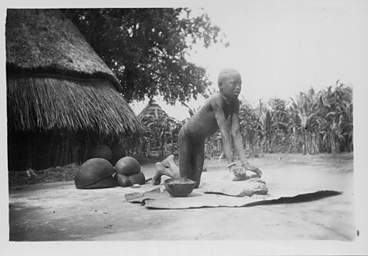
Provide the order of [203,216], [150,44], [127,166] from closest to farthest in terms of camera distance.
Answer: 1. [203,216]
2. [127,166]
3. [150,44]

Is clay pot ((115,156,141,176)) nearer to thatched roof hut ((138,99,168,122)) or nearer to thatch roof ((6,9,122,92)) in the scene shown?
thatched roof hut ((138,99,168,122))

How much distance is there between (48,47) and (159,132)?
1290 millimetres

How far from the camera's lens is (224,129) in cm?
452

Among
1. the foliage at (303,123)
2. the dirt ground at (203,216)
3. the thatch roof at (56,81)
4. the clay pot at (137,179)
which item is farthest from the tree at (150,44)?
the dirt ground at (203,216)

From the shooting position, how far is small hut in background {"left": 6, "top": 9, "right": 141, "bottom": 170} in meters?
4.58

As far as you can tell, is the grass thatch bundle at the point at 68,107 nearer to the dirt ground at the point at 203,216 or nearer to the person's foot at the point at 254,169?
the dirt ground at the point at 203,216

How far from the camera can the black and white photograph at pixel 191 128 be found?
439 cm

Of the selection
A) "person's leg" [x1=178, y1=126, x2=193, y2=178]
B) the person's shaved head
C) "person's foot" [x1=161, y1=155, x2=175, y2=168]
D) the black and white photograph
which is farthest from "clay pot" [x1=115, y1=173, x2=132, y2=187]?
the person's shaved head

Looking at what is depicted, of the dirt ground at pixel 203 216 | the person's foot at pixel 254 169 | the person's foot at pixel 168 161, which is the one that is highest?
the person's foot at pixel 168 161

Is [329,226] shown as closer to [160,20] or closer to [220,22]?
[220,22]

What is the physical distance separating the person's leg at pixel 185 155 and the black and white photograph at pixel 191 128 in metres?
0.01

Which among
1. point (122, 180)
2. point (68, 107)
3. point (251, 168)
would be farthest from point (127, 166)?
point (251, 168)

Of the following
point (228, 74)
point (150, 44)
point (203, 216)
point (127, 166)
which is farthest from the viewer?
point (150, 44)

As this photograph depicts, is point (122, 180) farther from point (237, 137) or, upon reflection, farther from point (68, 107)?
point (237, 137)
